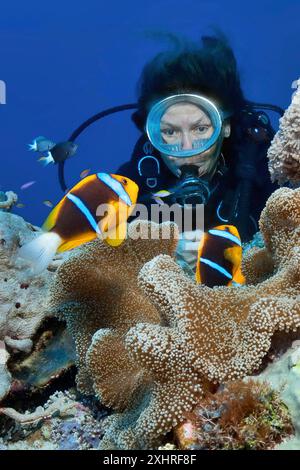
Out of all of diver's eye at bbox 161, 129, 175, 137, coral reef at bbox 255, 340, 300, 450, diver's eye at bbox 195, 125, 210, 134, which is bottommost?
coral reef at bbox 255, 340, 300, 450

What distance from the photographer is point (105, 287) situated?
204 cm

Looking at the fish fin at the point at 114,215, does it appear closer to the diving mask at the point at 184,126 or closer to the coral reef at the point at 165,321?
the coral reef at the point at 165,321

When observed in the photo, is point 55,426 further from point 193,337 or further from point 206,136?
point 206,136

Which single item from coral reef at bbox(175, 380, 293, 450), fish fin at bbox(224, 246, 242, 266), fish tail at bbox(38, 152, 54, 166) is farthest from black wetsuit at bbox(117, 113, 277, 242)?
coral reef at bbox(175, 380, 293, 450)

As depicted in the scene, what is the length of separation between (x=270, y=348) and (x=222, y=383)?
23 cm

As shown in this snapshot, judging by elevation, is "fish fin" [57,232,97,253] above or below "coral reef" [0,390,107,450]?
above

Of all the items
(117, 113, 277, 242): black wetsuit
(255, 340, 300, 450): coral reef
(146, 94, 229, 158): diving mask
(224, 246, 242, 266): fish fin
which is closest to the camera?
(255, 340, 300, 450): coral reef

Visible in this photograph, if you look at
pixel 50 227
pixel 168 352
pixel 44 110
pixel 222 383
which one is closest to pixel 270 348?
pixel 222 383

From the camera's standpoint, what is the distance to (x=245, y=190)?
3.76m

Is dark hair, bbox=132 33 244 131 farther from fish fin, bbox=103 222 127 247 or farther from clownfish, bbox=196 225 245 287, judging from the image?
fish fin, bbox=103 222 127 247

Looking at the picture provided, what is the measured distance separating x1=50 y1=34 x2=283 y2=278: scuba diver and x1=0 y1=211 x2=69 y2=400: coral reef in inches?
50.2

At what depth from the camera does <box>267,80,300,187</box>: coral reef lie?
217 centimetres

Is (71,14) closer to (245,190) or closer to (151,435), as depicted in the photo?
(245,190)
